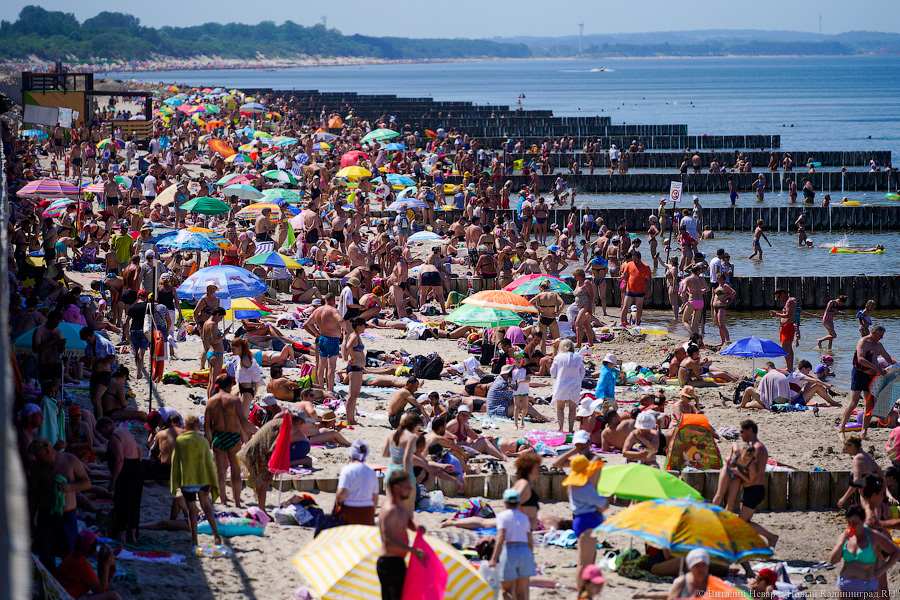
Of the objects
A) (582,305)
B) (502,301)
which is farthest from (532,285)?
(502,301)

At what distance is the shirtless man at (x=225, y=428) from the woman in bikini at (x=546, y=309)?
7109 mm

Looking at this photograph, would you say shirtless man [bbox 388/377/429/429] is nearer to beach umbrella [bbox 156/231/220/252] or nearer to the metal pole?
the metal pole

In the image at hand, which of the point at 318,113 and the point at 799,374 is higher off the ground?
the point at 318,113

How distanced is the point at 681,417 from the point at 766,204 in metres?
30.5

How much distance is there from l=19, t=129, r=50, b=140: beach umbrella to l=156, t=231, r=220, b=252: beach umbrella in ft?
86.4

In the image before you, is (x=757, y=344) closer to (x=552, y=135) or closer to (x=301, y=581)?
(x=301, y=581)

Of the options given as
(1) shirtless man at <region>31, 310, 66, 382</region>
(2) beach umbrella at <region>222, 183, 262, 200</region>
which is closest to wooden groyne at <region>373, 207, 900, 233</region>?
(2) beach umbrella at <region>222, 183, 262, 200</region>

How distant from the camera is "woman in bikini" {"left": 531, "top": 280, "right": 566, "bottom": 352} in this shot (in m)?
15.3

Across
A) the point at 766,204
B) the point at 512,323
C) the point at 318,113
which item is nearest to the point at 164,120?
the point at 318,113

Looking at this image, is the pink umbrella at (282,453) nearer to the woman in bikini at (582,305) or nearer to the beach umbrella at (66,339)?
the beach umbrella at (66,339)

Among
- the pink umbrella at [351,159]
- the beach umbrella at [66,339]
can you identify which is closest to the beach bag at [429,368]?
the beach umbrella at [66,339]

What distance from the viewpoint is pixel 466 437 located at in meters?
10.9

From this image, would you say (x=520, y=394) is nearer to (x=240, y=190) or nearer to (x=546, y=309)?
(x=546, y=309)

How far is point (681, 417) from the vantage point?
33.7 ft
